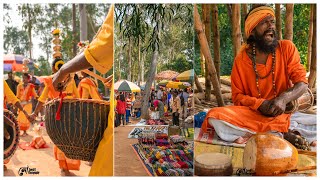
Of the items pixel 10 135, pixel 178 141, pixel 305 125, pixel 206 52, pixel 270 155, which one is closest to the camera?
pixel 178 141

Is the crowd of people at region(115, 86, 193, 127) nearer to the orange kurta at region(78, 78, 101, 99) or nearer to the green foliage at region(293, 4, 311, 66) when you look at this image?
the orange kurta at region(78, 78, 101, 99)

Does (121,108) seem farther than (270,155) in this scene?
No

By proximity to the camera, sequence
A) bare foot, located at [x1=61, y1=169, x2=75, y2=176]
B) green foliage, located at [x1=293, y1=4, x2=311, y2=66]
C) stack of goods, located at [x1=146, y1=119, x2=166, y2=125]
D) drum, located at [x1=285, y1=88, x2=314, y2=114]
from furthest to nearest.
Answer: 1. green foliage, located at [x1=293, y1=4, x2=311, y2=66]
2. drum, located at [x1=285, y1=88, x2=314, y2=114]
3. bare foot, located at [x1=61, y1=169, x2=75, y2=176]
4. stack of goods, located at [x1=146, y1=119, x2=166, y2=125]

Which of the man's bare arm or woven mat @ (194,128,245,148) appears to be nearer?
the man's bare arm

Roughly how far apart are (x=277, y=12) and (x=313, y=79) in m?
0.89

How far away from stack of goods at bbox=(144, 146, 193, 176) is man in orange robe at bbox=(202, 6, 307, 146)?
119 centimetres

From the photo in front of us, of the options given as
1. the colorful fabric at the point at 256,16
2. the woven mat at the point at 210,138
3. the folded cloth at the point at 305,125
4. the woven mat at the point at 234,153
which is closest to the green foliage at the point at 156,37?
the woven mat at the point at 234,153

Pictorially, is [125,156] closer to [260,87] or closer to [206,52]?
[260,87]

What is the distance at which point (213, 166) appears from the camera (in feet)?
10.9

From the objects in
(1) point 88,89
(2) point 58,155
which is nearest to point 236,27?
(1) point 88,89

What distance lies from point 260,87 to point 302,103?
0.51 m

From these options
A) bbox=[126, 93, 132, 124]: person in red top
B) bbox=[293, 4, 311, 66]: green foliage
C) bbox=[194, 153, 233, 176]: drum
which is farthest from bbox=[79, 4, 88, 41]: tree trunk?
bbox=[293, 4, 311, 66]: green foliage

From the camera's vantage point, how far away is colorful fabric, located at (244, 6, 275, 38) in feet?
13.1

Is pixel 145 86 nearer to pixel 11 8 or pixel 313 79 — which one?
pixel 11 8
